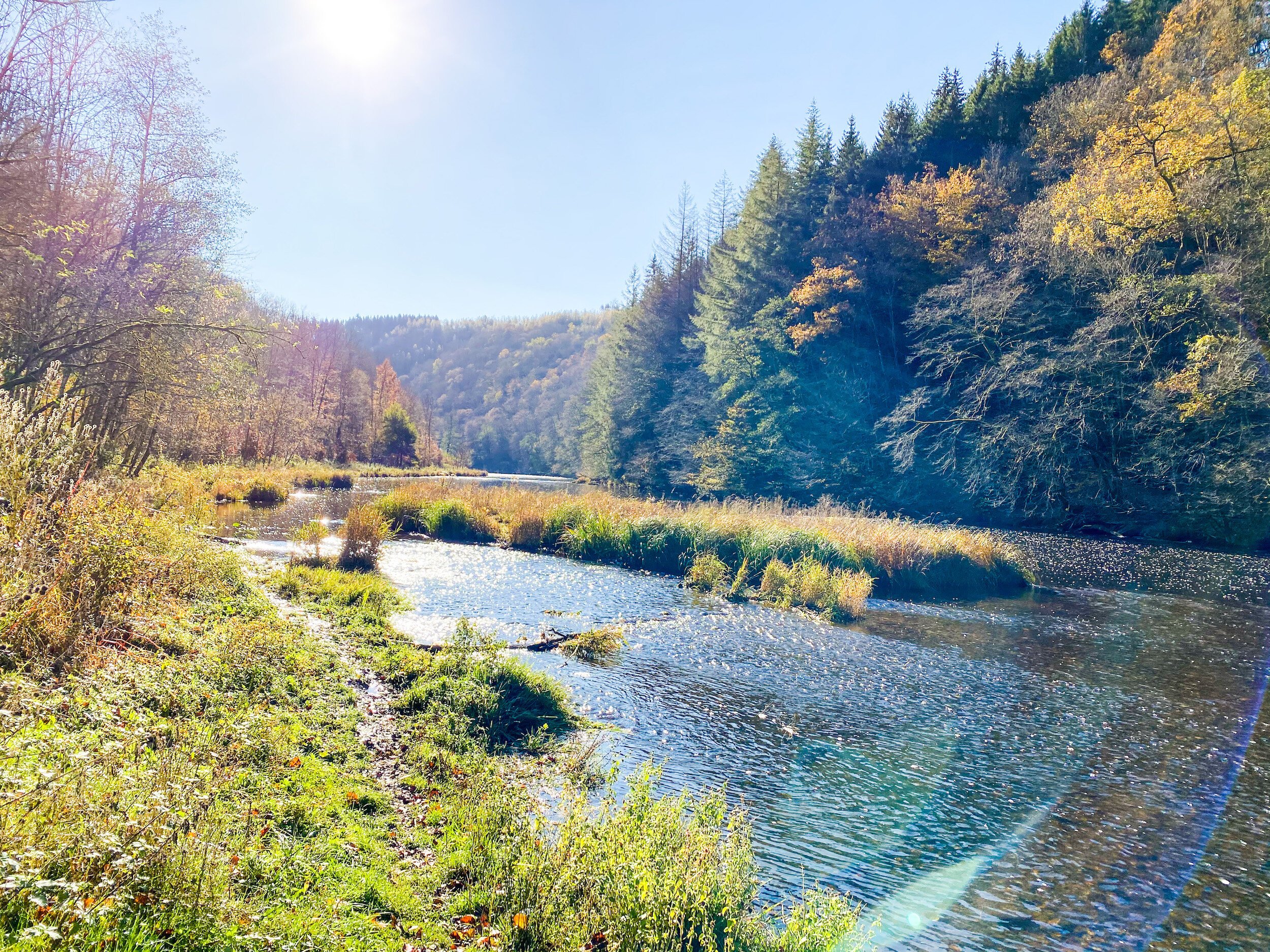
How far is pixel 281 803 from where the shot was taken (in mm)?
4320

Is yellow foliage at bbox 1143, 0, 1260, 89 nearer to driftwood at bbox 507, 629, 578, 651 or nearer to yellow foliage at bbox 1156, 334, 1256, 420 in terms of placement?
yellow foliage at bbox 1156, 334, 1256, 420

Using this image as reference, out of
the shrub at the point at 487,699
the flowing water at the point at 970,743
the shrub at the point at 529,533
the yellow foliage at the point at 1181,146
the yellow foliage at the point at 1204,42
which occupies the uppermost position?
the yellow foliage at the point at 1204,42

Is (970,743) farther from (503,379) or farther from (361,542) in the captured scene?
(503,379)

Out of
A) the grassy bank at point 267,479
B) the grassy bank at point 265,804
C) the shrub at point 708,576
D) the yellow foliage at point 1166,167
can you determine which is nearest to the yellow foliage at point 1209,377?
the yellow foliage at point 1166,167

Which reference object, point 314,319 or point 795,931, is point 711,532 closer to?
point 795,931

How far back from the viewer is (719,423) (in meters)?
39.4

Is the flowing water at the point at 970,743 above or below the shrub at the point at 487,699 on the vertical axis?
below

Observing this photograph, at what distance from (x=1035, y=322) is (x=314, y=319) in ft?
294

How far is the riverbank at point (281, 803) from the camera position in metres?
2.79

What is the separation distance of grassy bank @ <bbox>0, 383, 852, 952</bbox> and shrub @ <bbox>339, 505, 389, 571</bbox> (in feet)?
24.8

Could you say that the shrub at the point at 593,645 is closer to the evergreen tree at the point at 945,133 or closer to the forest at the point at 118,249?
the forest at the point at 118,249

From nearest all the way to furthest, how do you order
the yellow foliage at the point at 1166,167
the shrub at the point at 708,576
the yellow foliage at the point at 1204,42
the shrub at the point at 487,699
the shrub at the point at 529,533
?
the shrub at the point at 487,699 < the shrub at the point at 708,576 < the shrub at the point at 529,533 < the yellow foliage at the point at 1166,167 < the yellow foliage at the point at 1204,42

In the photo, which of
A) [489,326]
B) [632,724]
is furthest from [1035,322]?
[489,326]

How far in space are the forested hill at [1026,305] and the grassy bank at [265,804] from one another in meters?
26.7
